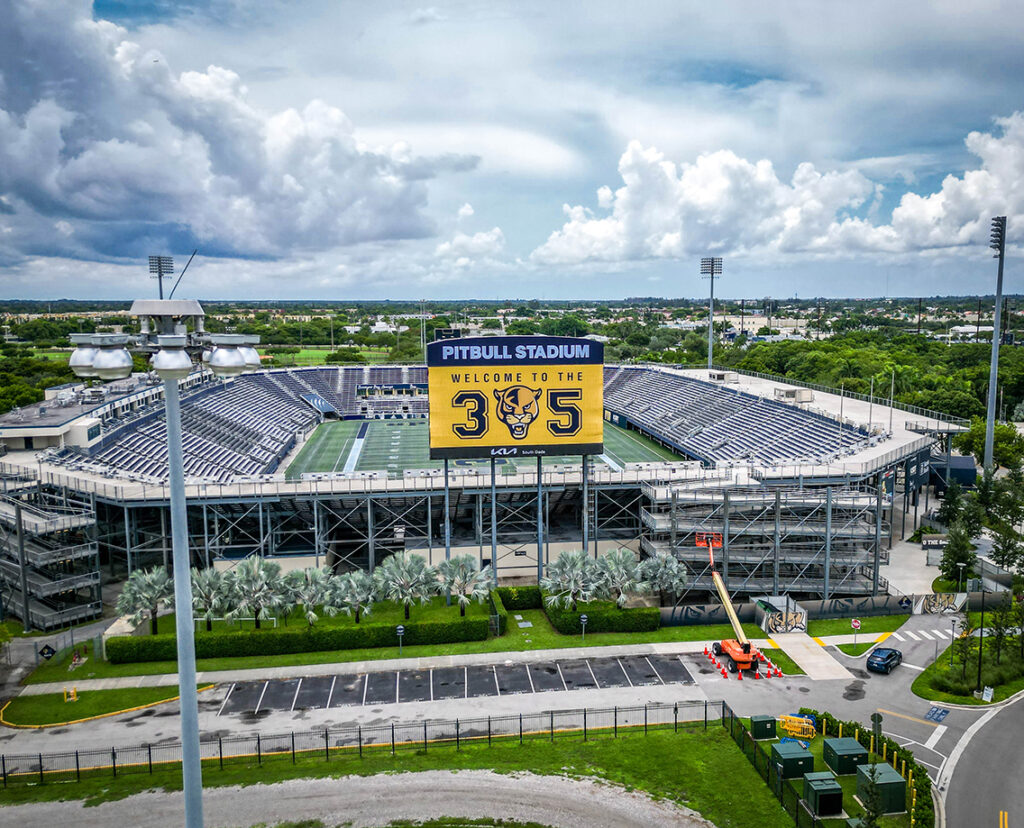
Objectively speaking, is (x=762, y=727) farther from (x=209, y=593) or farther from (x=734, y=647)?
(x=209, y=593)

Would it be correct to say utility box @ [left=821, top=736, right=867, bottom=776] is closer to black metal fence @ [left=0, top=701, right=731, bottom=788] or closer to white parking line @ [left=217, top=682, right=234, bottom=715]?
black metal fence @ [left=0, top=701, right=731, bottom=788]

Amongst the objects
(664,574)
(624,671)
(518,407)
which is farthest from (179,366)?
(518,407)

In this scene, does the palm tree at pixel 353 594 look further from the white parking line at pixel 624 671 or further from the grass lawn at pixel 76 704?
the white parking line at pixel 624 671

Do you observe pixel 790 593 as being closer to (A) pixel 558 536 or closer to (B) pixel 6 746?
(A) pixel 558 536

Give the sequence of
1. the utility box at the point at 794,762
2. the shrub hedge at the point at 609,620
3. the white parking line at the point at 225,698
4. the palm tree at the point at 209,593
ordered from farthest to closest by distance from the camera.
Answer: the shrub hedge at the point at 609,620 < the palm tree at the point at 209,593 < the white parking line at the point at 225,698 < the utility box at the point at 794,762

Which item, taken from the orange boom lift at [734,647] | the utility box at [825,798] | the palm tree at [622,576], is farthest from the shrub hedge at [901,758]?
the palm tree at [622,576]

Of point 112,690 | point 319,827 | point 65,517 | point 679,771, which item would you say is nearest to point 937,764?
point 679,771
